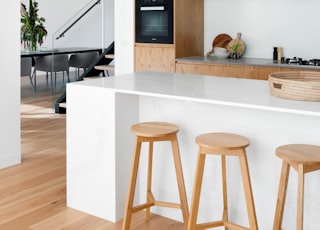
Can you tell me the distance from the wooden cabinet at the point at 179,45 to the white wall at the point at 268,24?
14cm

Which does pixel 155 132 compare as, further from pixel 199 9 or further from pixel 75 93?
pixel 199 9

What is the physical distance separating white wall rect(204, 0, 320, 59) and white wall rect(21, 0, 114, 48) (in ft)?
10.0

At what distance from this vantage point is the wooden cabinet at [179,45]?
17.8 feet

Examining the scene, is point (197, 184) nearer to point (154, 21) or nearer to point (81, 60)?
point (154, 21)

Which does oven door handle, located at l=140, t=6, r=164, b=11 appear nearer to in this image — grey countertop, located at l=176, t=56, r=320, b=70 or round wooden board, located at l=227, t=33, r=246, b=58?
grey countertop, located at l=176, t=56, r=320, b=70

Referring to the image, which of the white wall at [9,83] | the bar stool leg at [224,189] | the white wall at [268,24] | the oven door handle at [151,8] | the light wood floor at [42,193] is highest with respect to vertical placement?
the oven door handle at [151,8]

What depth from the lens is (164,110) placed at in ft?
10.7

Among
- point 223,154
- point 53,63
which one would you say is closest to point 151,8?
point 53,63

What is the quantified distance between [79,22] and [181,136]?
686cm

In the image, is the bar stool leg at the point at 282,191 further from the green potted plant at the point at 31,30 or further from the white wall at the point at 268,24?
the green potted plant at the point at 31,30

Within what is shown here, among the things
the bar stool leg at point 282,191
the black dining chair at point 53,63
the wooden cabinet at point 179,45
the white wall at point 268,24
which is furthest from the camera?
the black dining chair at point 53,63

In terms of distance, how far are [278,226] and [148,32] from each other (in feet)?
11.8

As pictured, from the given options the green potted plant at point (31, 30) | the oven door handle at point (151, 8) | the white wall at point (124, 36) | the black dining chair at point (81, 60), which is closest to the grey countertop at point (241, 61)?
the oven door handle at point (151, 8)

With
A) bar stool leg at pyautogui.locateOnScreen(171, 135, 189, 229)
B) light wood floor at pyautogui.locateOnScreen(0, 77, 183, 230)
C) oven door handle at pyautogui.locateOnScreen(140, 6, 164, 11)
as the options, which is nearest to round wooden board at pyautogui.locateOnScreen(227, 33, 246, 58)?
oven door handle at pyautogui.locateOnScreen(140, 6, 164, 11)
